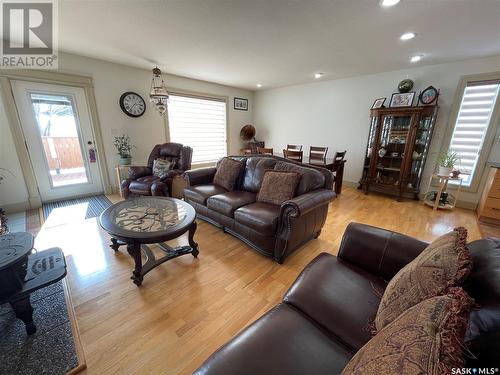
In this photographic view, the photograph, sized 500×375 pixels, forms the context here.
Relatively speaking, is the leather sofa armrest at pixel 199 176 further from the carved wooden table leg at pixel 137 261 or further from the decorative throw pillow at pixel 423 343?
the decorative throw pillow at pixel 423 343

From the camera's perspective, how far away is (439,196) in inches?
133

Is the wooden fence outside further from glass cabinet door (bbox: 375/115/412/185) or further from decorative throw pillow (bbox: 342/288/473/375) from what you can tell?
glass cabinet door (bbox: 375/115/412/185)

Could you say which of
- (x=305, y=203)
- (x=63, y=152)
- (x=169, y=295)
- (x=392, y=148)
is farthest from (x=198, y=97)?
(x=169, y=295)

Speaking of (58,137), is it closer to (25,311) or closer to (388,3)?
(25,311)

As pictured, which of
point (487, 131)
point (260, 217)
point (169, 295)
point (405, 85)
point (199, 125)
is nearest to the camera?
point (169, 295)

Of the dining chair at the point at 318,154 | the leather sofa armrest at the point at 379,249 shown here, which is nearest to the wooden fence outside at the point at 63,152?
the dining chair at the point at 318,154

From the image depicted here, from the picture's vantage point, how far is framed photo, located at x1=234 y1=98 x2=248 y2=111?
18.9 ft

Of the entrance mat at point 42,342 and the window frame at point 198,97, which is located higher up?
the window frame at point 198,97

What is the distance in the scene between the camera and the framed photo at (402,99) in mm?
3598

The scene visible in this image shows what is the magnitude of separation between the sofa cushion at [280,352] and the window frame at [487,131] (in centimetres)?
434

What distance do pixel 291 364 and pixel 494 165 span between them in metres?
4.10

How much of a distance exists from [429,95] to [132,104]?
5.34 m

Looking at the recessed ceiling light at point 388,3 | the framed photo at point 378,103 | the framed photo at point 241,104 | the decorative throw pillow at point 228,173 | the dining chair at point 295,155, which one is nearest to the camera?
the recessed ceiling light at point 388,3

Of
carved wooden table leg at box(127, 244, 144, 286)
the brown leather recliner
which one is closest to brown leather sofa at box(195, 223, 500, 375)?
carved wooden table leg at box(127, 244, 144, 286)
